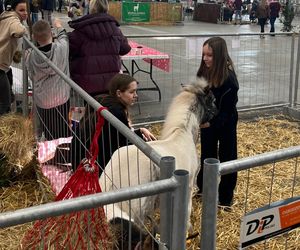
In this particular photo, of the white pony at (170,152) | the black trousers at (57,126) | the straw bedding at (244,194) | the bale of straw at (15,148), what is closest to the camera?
the white pony at (170,152)

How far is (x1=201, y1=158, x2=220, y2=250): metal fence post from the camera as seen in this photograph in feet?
5.86

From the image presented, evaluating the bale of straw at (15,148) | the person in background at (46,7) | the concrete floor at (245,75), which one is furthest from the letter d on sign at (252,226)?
the person in background at (46,7)

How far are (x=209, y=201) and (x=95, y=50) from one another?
3700 mm

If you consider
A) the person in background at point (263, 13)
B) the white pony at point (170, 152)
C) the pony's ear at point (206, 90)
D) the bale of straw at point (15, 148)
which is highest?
the person in background at point (263, 13)

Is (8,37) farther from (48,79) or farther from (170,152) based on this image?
(170,152)

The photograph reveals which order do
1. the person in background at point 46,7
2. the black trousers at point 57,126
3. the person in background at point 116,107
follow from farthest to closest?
the person in background at point 46,7 < the black trousers at point 57,126 < the person in background at point 116,107

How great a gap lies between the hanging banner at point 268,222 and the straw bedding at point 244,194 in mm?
786

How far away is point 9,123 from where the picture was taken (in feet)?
16.5

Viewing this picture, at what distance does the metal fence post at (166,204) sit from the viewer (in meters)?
1.81

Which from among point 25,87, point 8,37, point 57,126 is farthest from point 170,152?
point 8,37

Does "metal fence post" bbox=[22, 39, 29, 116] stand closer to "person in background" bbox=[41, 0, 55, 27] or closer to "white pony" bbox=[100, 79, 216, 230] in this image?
"white pony" bbox=[100, 79, 216, 230]

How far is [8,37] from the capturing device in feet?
17.7

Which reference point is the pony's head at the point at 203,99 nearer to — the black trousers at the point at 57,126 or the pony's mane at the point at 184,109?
the pony's mane at the point at 184,109

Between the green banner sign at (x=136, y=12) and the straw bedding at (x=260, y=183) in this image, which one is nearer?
the straw bedding at (x=260, y=183)
